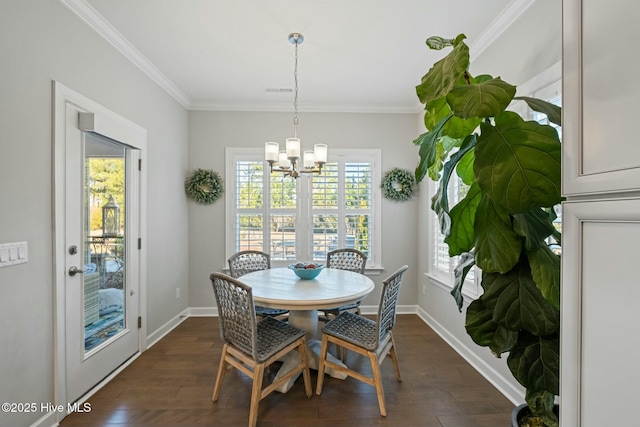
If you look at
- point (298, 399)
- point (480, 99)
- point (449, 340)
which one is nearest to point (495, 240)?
point (480, 99)

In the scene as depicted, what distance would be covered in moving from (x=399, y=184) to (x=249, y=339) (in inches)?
107

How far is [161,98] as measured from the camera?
314cm

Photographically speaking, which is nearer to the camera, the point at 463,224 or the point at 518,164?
the point at 518,164

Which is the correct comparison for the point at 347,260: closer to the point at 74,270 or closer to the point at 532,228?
the point at 532,228

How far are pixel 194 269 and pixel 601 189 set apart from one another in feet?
13.0

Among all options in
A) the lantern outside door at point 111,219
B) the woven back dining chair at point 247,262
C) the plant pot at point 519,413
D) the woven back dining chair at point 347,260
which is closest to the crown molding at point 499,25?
the woven back dining chair at point 347,260

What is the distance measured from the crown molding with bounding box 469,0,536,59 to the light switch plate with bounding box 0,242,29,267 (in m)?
3.40

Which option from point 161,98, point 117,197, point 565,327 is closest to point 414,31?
point 565,327

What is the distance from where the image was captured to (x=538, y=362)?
3.70 ft

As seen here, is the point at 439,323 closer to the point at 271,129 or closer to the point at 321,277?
the point at 321,277

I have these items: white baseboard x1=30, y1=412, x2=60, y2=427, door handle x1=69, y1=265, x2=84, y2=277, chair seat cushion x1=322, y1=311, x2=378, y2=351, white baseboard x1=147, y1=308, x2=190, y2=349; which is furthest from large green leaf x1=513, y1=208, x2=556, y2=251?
white baseboard x1=147, y1=308, x2=190, y2=349

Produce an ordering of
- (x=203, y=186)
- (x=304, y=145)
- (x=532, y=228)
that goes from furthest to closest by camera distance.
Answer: (x=304, y=145), (x=203, y=186), (x=532, y=228)

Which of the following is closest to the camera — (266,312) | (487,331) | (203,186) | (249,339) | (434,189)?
(487,331)

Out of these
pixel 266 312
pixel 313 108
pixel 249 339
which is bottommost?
pixel 266 312
